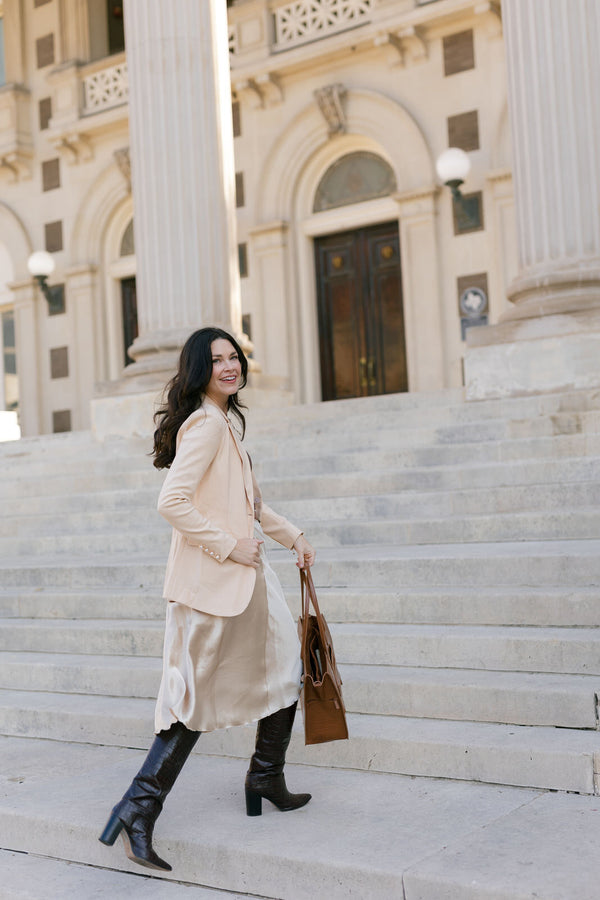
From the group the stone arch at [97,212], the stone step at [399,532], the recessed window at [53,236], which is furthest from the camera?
the recessed window at [53,236]

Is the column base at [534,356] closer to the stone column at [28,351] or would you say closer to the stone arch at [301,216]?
the stone arch at [301,216]

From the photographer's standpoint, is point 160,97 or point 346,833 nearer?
point 346,833

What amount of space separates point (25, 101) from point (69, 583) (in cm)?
1404

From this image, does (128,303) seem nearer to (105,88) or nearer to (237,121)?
(105,88)

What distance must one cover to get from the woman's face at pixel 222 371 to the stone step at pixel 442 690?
65.3 inches

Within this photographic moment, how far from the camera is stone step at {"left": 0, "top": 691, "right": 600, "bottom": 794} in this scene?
3811mm

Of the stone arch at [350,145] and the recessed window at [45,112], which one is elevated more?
the recessed window at [45,112]

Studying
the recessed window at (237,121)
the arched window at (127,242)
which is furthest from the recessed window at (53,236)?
the recessed window at (237,121)

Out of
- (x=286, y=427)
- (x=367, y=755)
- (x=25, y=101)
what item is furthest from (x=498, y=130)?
(x=367, y=755)

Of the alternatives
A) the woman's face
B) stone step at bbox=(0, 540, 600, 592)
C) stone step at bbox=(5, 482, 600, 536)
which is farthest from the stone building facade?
the woman's face

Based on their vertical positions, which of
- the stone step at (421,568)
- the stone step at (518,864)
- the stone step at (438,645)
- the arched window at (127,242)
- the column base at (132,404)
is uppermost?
the arched window at (127,242)

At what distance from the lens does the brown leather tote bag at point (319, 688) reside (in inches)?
138

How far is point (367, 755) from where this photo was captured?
422 cm

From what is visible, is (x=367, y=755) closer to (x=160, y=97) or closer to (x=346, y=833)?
Result: (x=346, y=833)
